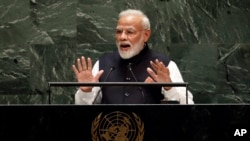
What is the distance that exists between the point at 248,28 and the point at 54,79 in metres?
2.22

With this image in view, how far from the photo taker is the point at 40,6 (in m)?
7.02

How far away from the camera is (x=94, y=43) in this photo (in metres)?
7.07

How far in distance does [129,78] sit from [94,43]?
5.32 ft

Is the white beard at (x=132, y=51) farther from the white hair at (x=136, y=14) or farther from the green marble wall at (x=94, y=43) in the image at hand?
the green marble wall at (x=94, y=43)

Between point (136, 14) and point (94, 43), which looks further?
point (94, 43)

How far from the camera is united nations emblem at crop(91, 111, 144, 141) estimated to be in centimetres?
368

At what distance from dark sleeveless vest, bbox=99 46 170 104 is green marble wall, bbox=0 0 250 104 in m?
1.33

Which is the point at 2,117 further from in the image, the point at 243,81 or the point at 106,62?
the point at 243,81

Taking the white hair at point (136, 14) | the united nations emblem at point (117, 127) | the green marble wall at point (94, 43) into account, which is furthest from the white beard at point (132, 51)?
the united nations emblem at point (117, 127)

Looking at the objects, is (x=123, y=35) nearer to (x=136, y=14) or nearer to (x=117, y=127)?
(x=136, y=14)

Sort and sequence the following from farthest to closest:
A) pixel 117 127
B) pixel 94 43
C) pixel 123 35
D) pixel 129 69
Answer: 1. pixel 94 43
2. pixel 123 35
3. pixel 129 69
4. pixel 117 127

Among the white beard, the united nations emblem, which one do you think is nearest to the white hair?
the white beard

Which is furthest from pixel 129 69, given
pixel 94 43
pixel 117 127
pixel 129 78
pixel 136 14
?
pixel 117 127

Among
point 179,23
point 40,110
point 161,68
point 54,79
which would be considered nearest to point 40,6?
point 54,79
